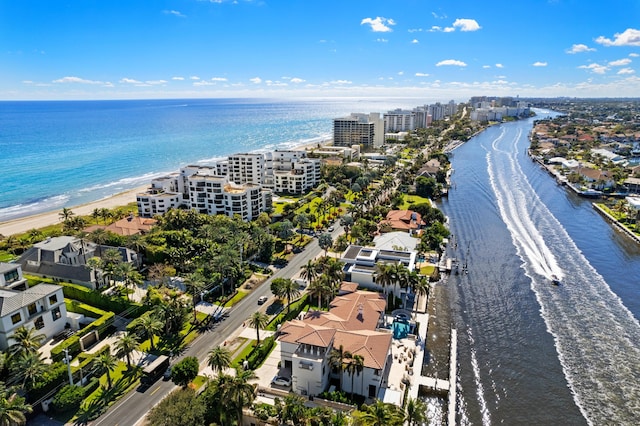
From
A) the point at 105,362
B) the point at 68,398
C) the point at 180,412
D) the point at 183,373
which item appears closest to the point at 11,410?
the point at 68,398

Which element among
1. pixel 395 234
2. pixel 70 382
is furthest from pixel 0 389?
pixel 395 234

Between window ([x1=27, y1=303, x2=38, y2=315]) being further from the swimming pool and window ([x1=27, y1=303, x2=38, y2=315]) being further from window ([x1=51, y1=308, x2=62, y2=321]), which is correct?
the swimming pool

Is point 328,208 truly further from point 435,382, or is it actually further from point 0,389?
point 0,389

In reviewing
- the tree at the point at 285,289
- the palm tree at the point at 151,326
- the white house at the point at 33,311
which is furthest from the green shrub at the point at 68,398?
the tree at the point at 285,289

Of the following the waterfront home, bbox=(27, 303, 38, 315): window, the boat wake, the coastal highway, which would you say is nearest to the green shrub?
the coastal highway

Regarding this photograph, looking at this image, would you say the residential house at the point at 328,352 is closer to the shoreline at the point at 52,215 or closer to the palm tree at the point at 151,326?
the palm tree at the point at 151,326

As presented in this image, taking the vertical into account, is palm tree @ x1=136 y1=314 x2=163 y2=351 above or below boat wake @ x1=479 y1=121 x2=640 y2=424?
above
